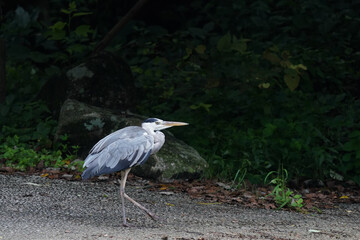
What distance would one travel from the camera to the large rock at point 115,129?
21.4 feet

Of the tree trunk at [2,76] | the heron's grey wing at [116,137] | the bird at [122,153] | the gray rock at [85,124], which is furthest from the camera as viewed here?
the tree trunk at [2,76]

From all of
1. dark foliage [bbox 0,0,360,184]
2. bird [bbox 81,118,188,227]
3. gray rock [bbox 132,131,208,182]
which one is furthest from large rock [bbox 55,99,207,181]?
bird [bbox 81,118,188,227]

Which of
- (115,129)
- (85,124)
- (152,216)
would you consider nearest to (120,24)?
(85,124)

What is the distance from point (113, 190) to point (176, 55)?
17.0ft

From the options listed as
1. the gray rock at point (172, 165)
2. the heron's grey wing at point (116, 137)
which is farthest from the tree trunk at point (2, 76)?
the heron's grey wing at point (116, 137)

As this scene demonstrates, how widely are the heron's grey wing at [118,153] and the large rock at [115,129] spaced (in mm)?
1556

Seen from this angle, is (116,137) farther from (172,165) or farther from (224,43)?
(224,43)

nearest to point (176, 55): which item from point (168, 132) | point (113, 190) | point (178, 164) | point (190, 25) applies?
point (190, 25)

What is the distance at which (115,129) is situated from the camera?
715 cm

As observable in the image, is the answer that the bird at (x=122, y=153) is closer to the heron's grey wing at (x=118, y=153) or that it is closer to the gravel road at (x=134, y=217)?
the heron's grey wing at (x=118, y=153)

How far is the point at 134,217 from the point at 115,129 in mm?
2266

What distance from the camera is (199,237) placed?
4.18 m

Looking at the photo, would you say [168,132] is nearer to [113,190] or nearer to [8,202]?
[113,190]

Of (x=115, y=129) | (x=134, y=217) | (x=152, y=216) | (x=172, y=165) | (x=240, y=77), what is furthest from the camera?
(x=240, y=77)
